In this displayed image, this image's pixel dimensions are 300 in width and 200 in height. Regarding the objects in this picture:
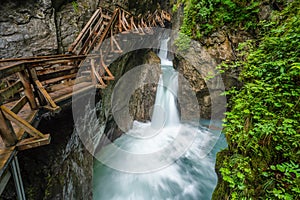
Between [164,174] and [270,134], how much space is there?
5672 mm

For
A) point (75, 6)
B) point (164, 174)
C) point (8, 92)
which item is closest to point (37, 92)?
point (8, 92)

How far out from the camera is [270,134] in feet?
7.67

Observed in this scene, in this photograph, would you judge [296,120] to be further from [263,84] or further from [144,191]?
[144,191]

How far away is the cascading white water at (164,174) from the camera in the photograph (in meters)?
5.95

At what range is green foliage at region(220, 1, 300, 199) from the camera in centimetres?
205

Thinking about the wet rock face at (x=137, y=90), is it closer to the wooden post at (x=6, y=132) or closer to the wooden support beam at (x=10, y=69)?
the wooden support beam at (x=10, y=69)

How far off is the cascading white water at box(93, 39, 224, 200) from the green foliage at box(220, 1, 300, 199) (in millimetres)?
4316

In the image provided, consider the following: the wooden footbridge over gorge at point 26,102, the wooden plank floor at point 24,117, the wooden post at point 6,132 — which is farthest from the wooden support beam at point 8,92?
the wooden plank floor at point 24,117

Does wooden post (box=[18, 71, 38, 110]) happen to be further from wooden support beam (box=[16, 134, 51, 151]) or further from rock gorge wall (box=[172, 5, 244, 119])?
rock gorge wall (box=[172, 5, 244, 119])

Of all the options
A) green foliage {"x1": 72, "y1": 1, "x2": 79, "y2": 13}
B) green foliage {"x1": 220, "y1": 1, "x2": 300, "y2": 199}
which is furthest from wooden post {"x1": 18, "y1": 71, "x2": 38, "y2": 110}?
green foliage {"x1": 72, "y1": 1, "x2": 79, "y2": 13}

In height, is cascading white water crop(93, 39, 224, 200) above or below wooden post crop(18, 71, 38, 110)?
below

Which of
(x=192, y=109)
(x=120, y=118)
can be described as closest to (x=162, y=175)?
(x=120, y=118)

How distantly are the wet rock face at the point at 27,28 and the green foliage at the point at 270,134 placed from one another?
823 centimetres

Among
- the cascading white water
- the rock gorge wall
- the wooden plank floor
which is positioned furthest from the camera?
the rock gorge wall
